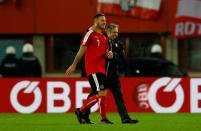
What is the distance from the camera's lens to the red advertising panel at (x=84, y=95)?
17.2m

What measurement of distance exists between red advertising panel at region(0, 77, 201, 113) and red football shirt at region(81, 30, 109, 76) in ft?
16.6

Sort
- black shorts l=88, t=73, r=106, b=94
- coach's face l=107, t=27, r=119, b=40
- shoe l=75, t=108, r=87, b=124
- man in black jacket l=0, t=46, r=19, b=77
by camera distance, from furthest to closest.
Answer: man in black jacket l=0, t=46, r=19, b=77, coach's face l=107, t=27, r=119, b=40, shoe l=75, t=108, r=87, b=124, black shorts l=88, t=73, r=106, b=94

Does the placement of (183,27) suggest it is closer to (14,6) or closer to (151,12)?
(151,12)

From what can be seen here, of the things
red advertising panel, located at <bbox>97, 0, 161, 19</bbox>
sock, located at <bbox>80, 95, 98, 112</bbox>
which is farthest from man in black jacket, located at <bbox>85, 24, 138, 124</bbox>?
red advertising panel, located at <bbox>97, 0, 161, 19</bbox>

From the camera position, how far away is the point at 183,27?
24.1 m

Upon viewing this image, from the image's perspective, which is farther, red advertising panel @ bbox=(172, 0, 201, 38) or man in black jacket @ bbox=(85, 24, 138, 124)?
red advertising panel @ bbox=(172, 0, 201, 38)

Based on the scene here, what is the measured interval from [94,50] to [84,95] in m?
5.20

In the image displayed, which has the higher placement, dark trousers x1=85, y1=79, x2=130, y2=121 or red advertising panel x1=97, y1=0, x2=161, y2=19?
red advertising panel x1=97, y1=0, x2=161, y2=19

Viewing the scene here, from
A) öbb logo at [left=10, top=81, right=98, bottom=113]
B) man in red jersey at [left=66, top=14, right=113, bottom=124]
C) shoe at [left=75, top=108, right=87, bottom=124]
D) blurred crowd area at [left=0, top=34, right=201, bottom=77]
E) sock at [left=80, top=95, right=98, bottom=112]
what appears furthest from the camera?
blurred crowd area at [left=0, top=34, right=201, bottom=77]

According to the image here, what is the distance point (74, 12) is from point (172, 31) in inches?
136

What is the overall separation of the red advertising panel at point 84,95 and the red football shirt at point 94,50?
5.07 m

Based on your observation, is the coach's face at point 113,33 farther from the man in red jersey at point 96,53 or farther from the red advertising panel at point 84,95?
the red advertising panel at point 84,95

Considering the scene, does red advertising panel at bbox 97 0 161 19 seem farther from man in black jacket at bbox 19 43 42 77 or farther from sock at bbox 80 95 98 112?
sock at bbox 80 95 98 112

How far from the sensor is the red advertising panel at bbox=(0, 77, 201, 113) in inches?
678
